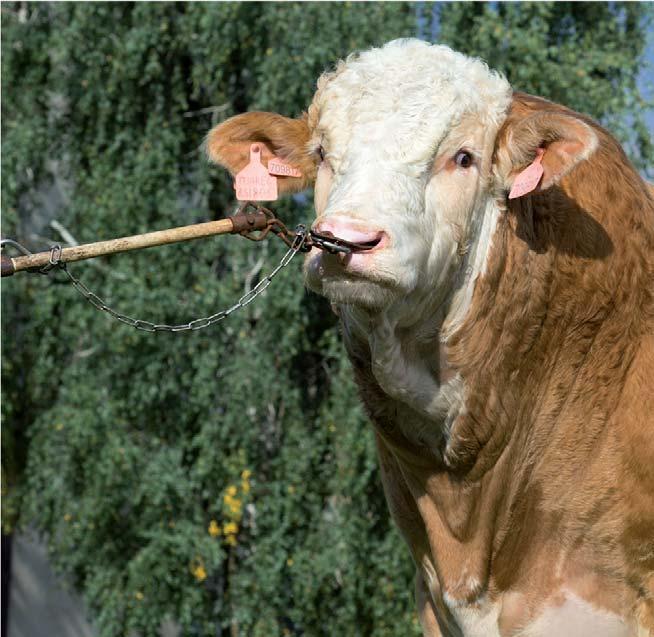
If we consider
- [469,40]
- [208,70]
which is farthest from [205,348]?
[469,40]

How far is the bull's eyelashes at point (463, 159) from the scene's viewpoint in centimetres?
322

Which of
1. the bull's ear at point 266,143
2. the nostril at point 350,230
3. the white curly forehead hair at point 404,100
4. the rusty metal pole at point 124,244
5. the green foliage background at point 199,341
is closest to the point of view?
the nostril at point 350,230

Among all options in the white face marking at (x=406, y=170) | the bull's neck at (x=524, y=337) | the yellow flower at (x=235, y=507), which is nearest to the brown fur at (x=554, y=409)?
the bull's neck at (x=524, y=337)

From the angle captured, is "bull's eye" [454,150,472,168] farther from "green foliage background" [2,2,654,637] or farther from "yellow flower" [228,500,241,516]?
"yellow flower" [228,500,241,516]

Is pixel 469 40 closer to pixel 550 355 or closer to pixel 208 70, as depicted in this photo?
pixel 208 70

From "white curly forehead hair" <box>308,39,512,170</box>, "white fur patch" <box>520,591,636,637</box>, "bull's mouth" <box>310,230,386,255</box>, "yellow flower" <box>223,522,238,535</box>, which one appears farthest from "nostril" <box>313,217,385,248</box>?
"yellow flower" <box>223,522,238,535</box>

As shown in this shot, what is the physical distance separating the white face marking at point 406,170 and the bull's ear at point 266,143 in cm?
16

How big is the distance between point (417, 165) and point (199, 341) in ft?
15.0

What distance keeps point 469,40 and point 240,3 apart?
4.66 ft

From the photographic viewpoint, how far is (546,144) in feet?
10.7

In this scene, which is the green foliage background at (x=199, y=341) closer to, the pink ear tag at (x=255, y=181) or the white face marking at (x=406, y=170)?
the pink ear tag at (x=255, y=181)

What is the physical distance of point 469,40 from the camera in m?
7.20

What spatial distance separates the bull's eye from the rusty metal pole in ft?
1.87

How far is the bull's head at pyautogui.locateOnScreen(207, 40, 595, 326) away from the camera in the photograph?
114 inches
